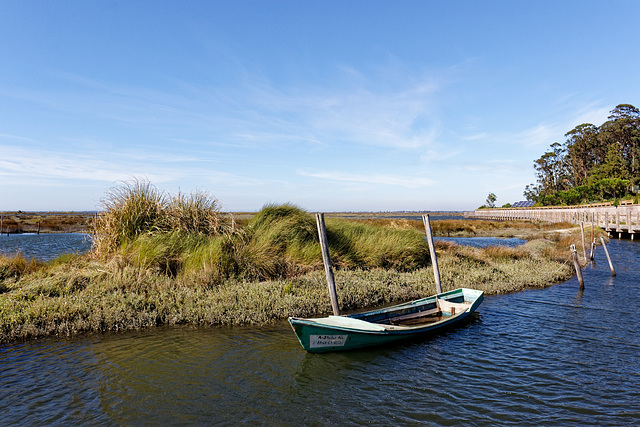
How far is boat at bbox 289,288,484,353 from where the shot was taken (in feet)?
25.6

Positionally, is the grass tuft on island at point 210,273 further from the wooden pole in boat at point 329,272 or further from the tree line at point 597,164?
the tree line at point 597,164

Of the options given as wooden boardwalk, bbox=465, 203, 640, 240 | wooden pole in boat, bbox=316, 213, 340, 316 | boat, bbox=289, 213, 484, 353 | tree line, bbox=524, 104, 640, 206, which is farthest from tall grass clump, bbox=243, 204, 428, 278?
tree line, bbox=524, 104, 640, 206

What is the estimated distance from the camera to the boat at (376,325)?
7.81 m

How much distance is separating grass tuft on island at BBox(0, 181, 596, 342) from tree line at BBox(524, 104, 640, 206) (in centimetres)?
6142

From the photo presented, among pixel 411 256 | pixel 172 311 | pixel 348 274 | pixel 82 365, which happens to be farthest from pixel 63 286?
pixel 411 256

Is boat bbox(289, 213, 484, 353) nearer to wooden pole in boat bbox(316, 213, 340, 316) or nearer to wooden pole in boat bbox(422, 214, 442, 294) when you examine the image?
wooden pole in boat bbox(316, 213, 340, 316)

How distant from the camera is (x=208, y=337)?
30.0ft

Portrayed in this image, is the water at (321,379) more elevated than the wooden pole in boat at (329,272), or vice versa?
the wooden pole in boat at (329,272)

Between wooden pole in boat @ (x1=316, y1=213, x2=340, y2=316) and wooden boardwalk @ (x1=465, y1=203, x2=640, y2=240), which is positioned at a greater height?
wooden pole in boat @ (x1=316, y1=213, x2=340, y2=316)

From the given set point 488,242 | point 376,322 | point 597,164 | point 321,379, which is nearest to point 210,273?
point 376,322

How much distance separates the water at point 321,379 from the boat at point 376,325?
0.90ft

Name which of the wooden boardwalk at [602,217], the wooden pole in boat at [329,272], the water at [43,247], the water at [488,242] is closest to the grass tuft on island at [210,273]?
the wooden pole in boat at [329,272]

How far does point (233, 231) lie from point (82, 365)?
757cm

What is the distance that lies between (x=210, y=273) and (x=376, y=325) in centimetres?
603
